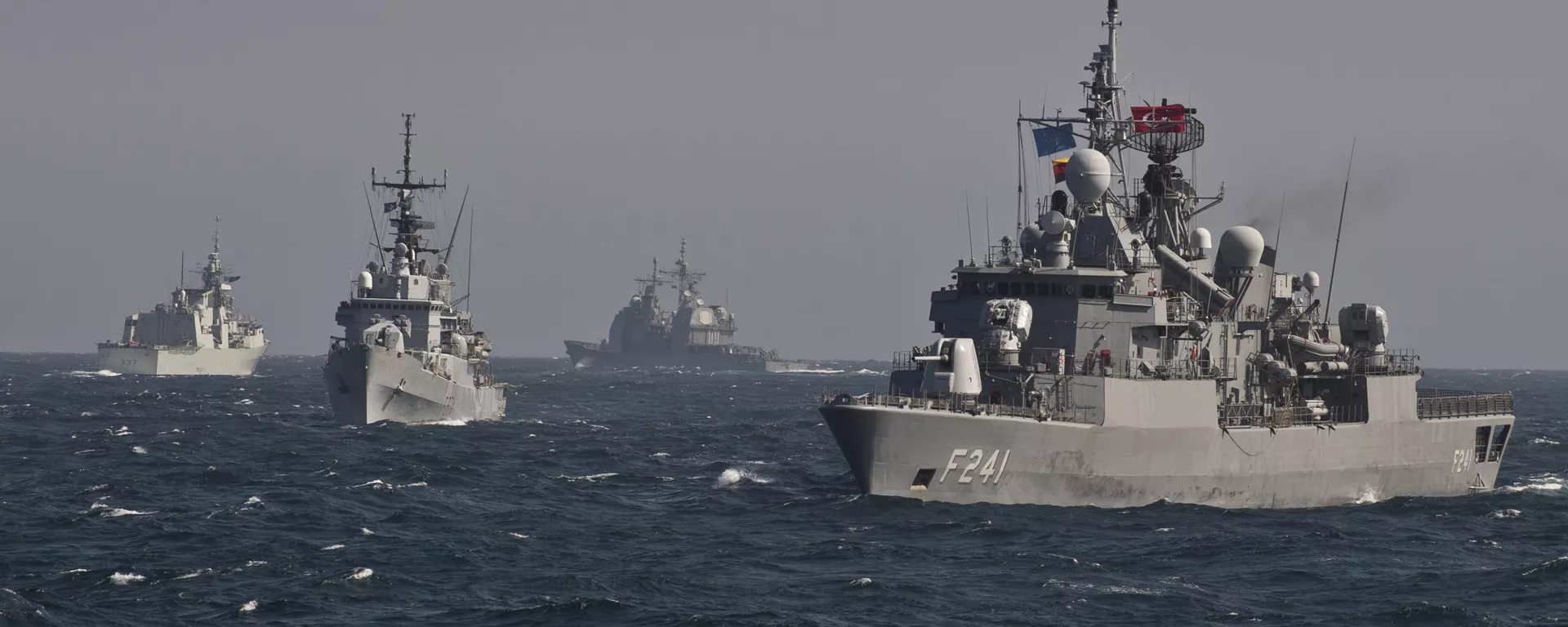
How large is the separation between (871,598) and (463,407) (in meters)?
39.4

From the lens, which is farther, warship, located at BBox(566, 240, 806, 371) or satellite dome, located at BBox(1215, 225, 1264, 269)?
warship, located at BBox(566, 240, 806, 371)

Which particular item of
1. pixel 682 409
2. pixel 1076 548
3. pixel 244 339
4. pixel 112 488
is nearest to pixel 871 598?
pixel 1076 548

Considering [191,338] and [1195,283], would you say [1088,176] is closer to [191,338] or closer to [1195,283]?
[1195,283]

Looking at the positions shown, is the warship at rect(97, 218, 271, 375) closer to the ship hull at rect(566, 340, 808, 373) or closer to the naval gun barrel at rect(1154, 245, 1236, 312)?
the ship hull at rect(566, 340, 808, 373)

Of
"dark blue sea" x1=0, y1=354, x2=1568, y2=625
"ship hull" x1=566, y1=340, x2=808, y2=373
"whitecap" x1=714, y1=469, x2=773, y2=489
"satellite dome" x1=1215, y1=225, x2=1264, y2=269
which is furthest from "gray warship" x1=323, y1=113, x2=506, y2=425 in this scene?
"ship hull" x1=566, y1=340, x2=808, y2=373

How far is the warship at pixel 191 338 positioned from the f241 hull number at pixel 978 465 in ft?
357

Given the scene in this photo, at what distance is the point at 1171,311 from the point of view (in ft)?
106

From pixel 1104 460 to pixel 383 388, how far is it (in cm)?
3193

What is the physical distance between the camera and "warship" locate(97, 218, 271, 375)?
412ft

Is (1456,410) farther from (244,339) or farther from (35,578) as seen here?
(244,339)

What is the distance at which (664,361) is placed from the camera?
590 feet

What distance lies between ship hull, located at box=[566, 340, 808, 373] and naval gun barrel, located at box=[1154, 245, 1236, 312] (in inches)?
5590

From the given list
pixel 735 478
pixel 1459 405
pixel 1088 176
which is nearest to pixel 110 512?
pixel 735 478

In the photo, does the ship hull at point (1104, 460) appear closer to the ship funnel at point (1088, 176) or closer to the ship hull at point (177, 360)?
the ship funnel at point (1088, 176)
